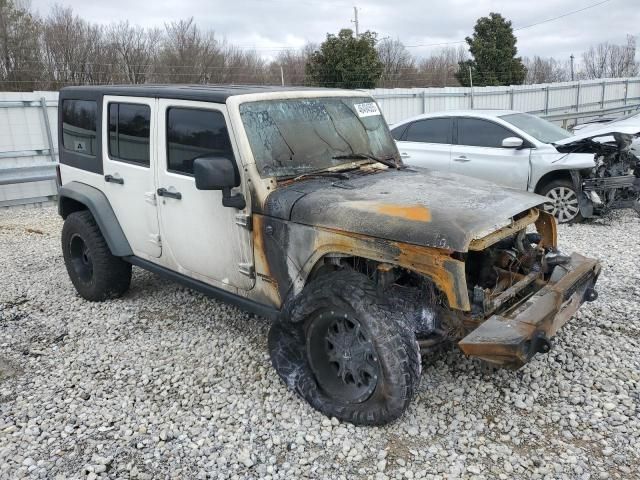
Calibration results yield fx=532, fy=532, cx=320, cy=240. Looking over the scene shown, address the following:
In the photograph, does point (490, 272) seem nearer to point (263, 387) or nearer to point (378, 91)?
point (263, 387)

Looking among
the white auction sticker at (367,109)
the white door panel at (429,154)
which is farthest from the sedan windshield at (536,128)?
the white auction sticker at (367,109)

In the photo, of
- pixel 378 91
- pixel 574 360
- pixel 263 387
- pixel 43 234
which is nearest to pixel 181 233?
pixel 263 387

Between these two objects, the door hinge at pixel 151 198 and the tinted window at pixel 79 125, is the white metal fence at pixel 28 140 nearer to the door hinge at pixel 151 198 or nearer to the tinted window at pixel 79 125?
the tinted window at pixel 79 125

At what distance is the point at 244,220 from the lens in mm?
3436

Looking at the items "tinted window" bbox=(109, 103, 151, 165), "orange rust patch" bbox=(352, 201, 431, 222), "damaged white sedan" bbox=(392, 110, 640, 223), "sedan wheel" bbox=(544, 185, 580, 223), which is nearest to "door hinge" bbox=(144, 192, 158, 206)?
"tinted window" bbox=(109, 103, 151, 165)

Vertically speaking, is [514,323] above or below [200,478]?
above

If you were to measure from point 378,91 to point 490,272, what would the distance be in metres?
13.4

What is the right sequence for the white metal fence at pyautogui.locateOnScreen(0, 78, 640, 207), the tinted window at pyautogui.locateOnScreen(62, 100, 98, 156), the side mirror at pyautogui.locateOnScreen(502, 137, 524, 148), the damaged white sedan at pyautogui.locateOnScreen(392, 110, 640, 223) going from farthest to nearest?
the white metal fence at pyautogui.locateOnScreen(0, 78, 640, 207) < the side mirror at pyautogui.locateOnScreen(502, 137, 524, 148) < the damaged white sedan at pyautogui.locateOnScreen(392, 110, 640, 223) < the tinted window at pyautogui.locateOnScreen(62, 100, 98, 156)

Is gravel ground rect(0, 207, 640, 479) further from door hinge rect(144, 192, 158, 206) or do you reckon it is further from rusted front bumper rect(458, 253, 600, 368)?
door hinge rect(144, 192, 158, 206)

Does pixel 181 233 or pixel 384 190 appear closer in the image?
pixel 384 190

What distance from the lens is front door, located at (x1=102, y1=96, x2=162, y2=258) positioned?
4137 mm

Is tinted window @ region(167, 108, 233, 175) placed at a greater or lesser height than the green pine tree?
lesser

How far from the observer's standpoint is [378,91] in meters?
16.0

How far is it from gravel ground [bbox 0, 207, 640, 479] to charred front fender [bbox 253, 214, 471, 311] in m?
0.72
